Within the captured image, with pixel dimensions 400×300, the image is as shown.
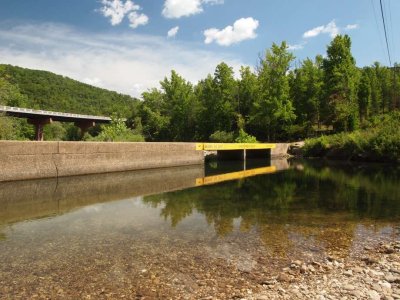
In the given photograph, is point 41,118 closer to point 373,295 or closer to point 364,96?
point 364,96

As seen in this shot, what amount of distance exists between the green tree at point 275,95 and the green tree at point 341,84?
5.01m

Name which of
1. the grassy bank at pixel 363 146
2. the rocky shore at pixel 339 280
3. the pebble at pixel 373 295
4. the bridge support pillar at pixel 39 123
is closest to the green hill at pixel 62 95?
the bridge support pillar at pixel 39 123

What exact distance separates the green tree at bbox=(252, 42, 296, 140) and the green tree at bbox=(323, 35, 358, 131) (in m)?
5.01

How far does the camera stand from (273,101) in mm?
44250

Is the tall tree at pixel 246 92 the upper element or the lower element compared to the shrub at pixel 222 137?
upper

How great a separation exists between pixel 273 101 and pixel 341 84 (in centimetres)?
876

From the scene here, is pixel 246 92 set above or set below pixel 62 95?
below

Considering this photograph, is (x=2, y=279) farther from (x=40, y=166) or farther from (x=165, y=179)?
(x=165, y=179)

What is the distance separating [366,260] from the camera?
5789 millimetres

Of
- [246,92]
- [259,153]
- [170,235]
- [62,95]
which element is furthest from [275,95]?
[62,95]

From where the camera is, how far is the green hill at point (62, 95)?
331 ft

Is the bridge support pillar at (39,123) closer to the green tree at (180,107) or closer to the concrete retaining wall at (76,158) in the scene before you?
the green tree at (180,107)

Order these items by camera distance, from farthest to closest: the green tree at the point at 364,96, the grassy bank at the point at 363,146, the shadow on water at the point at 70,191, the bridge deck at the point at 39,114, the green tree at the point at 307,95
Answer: the bridge deck at the point at 39,114, the green tree at the point at 364,96, the green tree at the point at 307,95, the grassy bank at the point at 363,146, the shadow on water at the point at 70,191

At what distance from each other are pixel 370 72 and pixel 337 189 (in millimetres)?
58491
